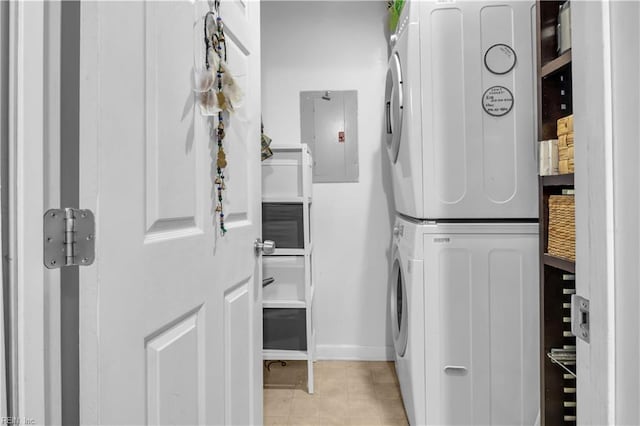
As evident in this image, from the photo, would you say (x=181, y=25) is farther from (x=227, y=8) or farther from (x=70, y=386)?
(x=70, y=386)

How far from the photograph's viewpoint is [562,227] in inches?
40.1

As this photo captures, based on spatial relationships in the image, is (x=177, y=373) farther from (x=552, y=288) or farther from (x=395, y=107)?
(x=395, y=107)

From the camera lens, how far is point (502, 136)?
1.61 m

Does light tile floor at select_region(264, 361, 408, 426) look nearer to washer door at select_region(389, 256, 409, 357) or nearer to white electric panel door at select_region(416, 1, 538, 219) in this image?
washer door at select_region(389, 256, 409, 357)

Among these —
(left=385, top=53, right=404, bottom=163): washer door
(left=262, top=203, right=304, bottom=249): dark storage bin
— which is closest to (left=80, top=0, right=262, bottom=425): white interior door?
(left=385, top=53, right=404, bottom=163): washer door

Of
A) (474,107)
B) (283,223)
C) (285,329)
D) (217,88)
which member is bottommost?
(285,329)

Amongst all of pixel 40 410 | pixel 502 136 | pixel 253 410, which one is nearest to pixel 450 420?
pixel 253 410

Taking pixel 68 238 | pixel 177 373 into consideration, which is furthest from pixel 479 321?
pixel 68 238

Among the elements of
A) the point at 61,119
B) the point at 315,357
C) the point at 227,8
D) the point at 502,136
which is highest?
the point at 227,8

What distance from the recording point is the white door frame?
52cm

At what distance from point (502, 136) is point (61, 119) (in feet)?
5.00

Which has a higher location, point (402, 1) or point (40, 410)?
point (402, 1)

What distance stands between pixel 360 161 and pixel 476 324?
1.37 meters

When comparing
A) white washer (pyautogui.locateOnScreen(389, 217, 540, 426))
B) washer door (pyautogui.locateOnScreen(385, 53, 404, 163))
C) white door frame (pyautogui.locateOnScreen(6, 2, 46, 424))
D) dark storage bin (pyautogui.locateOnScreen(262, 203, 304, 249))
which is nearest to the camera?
white door frame (pyautogui.locateOnScreen(6, 2, 46, 424))
